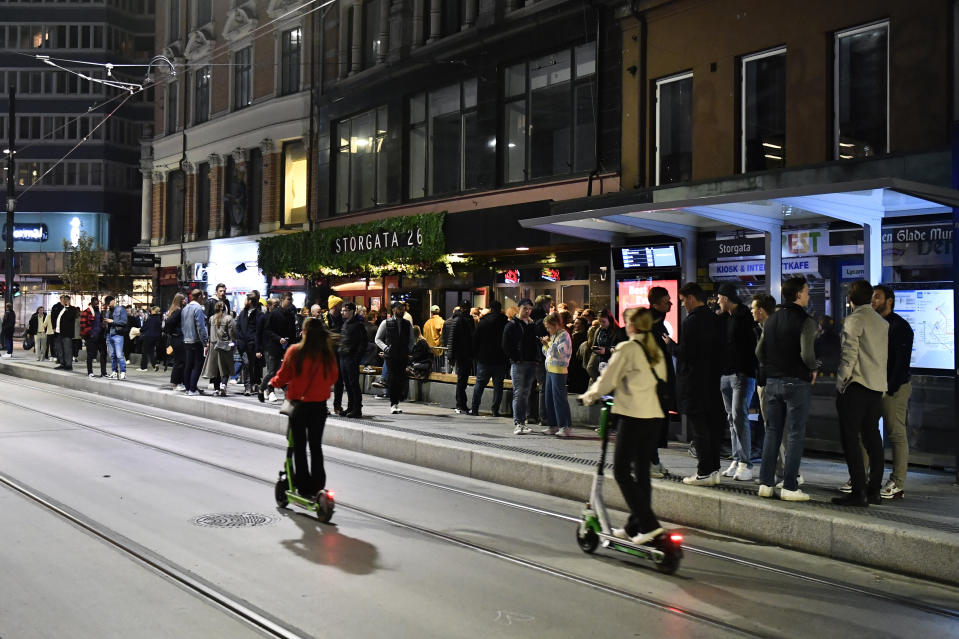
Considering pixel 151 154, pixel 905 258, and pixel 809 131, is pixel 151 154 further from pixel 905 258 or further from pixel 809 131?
pixel 905 258

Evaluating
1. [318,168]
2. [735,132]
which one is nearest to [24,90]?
[318,168]

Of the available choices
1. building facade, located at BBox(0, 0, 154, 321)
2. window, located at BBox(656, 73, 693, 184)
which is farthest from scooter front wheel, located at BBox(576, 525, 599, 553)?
building facade, located at BBox(0, 0, 154, 321)

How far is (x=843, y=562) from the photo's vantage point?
7312 millimetres

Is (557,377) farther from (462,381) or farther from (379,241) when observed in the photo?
(379,241)

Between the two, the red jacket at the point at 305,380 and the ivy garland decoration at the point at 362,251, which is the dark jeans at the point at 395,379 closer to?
the red jacket at the point at 305,380

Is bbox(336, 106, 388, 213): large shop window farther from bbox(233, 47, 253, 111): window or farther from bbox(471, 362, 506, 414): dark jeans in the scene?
bbox(471, 362, 506, 414): dark jeans

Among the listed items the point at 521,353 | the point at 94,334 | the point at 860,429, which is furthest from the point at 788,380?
the point at 94,334

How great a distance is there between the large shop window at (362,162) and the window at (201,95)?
991 centimetres

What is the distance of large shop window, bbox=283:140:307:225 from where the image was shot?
30.5m

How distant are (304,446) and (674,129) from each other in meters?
11.6

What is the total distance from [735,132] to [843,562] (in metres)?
10.4

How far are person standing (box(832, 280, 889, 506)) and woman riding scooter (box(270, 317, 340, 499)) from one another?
15.6ft

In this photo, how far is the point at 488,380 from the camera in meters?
15.0

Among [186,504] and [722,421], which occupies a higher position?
[722,421]
